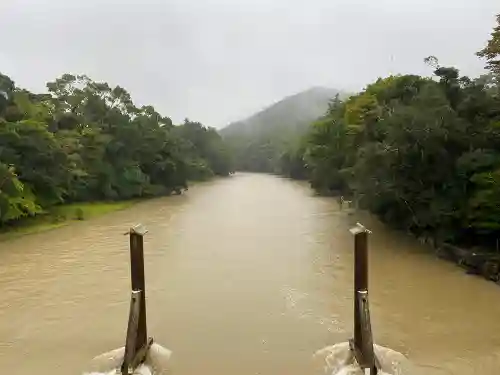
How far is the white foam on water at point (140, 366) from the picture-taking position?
27.9ft

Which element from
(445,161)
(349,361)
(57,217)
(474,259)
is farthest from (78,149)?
(349,361)

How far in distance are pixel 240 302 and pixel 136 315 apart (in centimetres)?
494

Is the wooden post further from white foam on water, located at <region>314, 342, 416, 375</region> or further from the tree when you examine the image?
the tree

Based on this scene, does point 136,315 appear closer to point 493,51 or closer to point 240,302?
point 240,302

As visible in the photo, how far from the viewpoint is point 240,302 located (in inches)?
504

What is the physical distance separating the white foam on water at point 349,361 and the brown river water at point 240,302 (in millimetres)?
245

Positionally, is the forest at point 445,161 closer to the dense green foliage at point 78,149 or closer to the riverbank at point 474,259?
the riverbank at point 474,259

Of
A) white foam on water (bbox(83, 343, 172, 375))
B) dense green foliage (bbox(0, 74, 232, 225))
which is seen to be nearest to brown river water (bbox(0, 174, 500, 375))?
white foam on water (bbox(83, 343, 172, 375))

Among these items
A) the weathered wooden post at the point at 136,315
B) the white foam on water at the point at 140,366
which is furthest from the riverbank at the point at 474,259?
the weathered wooden post at the point at 136,315

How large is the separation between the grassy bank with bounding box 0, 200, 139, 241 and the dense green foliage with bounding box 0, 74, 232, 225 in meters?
0.52

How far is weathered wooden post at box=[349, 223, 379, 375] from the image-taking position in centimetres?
780

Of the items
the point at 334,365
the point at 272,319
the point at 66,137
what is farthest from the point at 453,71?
the point at 66,137

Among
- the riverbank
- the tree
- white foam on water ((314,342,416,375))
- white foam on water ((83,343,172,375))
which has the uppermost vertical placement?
the tree

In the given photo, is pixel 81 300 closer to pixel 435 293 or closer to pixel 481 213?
pixel 435 293
